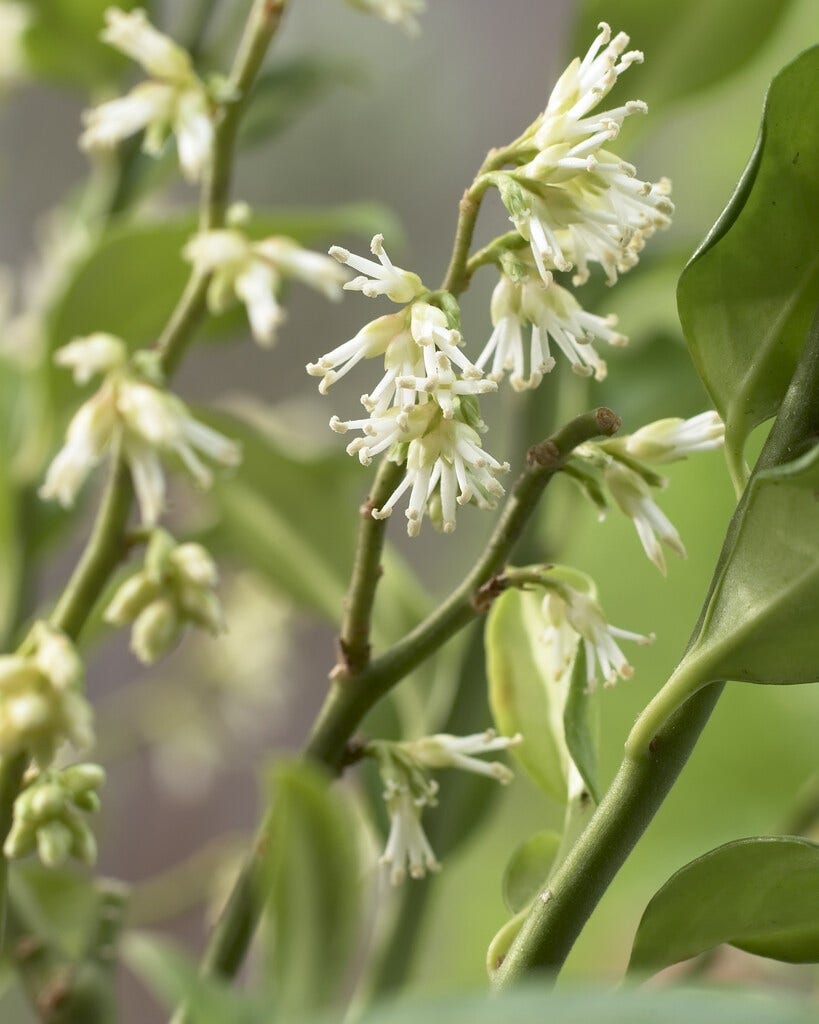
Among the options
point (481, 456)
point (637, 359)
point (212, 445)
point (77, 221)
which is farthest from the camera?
point (77, 221)

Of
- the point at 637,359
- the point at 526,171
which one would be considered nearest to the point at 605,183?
the point at 526,171

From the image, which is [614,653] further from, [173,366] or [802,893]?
[173,366]

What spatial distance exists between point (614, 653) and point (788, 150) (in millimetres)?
133

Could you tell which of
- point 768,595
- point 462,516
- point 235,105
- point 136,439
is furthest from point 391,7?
point 462,516

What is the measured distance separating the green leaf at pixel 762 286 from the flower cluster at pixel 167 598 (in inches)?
7.0

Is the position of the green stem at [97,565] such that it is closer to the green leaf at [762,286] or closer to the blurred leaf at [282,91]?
the green leaf at [762,286]

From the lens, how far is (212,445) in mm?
409

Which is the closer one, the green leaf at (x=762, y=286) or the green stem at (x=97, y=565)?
the green leaf at (x=762, y=286)

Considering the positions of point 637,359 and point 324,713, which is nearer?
point 324,713

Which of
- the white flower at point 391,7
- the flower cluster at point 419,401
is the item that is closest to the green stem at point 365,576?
the flower cluster at point 419,401

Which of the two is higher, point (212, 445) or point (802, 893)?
point (212, 445)

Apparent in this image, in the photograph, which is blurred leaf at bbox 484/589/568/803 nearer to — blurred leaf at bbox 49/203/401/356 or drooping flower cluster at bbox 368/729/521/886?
drooping flower cluster at bbox 368/729/521/886

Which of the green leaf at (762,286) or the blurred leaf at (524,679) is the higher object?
the green leaf at (762,286)

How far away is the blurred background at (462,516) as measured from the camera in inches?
22.7
